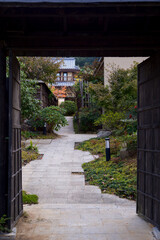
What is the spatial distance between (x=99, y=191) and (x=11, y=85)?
3.72 metres

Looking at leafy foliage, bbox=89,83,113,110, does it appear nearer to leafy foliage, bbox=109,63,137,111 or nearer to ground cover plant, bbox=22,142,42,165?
leafy foliage, bbox=109,63,137,111

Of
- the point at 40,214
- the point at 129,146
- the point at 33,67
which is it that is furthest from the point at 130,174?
the point at 33,67

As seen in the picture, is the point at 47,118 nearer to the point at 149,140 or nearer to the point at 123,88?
the point at 123,88

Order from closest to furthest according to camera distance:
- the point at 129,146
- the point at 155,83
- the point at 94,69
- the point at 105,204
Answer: the point at 155,83 → the point at 105,204 → the point at 129,146 → the point at 94,69

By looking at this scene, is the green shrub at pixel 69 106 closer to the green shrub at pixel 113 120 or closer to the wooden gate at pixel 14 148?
the green shrub at pixel 113 120

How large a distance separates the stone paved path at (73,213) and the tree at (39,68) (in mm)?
11617

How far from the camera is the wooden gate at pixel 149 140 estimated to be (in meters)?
3.94

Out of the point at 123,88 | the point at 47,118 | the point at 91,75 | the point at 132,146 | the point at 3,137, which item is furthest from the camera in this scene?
the point at 91,75

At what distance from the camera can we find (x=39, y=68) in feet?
62.6

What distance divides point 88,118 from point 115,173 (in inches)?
398

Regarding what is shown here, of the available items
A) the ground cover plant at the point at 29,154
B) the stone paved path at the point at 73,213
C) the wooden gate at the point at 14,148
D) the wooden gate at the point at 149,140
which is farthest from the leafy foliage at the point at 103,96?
the wooden gate at the point at 14,148

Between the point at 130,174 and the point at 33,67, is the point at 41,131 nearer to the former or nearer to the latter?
the point at 33,67

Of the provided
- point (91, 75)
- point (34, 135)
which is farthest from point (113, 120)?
point (91, 75)

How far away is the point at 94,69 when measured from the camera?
821 inches
